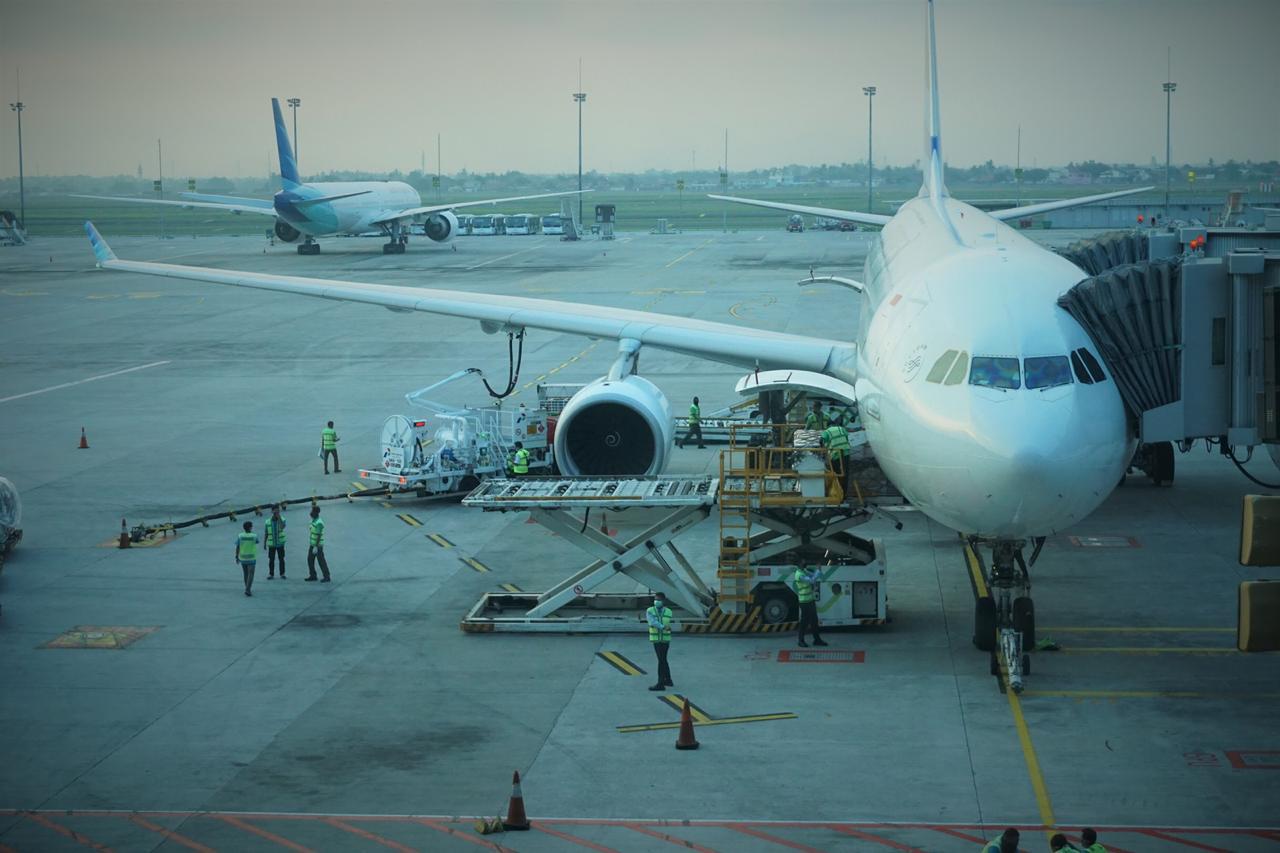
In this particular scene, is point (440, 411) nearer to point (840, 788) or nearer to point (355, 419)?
point (355, 419)

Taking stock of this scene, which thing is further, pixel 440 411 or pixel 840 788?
pixel 440 411

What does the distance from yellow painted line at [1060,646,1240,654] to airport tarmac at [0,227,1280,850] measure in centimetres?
5

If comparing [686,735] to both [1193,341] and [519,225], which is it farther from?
[519,225]

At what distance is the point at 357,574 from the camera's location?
931 inches

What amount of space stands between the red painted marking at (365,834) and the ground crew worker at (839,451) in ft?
30.1

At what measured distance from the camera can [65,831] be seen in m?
14.1

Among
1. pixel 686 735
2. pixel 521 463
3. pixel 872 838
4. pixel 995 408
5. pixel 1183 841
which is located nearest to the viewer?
pixel 1183 841

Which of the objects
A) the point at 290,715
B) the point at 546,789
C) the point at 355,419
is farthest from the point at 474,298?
the point at 546,789

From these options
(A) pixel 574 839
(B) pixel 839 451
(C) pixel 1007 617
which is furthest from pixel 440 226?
(A) pixel 574 839

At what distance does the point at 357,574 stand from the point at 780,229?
105089 millimetres

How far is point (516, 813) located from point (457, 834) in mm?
596

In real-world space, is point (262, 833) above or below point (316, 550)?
below

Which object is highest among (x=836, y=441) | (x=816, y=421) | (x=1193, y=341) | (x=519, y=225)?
(x=519, y=225)

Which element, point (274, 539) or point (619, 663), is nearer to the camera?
point (619, 663)
